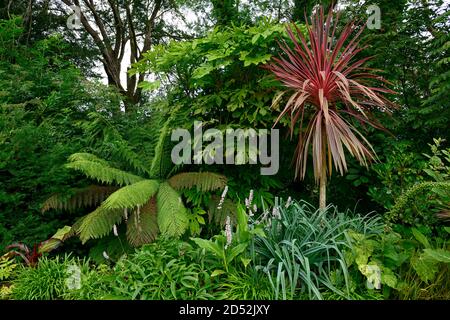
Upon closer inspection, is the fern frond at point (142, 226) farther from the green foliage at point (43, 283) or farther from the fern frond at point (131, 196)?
the green foliage at point (43, 283)

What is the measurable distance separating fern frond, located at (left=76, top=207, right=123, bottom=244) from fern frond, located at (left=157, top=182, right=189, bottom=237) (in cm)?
33

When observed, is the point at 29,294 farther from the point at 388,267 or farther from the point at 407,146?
the point at 407,146

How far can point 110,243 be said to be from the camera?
2377 millimetres

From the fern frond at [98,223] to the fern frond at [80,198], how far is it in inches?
9.7

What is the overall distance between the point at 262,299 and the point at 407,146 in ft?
6.19

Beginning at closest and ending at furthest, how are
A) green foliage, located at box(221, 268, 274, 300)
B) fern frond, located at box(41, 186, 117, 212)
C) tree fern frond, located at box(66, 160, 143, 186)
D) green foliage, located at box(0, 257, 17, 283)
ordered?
green foliage, located at box(221, 268, 274, 300) → green foliage, located at box(0, 257, 17, 283) → tree fern frond, located at box(66, 160, 143, 186) → fern frond, located at box(41, 186, 117, 212)

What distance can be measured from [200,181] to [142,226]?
A: 0.55 meters

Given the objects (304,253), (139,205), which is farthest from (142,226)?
(304,253)

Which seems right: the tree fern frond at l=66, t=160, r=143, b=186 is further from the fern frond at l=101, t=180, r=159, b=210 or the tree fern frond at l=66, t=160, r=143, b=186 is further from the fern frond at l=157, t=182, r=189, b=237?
the fern frond at l=157, t=182, r=189, b=237

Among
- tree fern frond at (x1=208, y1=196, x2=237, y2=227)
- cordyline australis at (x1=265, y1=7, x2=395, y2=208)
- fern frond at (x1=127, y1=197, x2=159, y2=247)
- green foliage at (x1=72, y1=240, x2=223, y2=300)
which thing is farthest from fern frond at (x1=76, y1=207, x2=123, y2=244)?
cordyline australis at (x1=265, y1=7, x2=395, y2=208)

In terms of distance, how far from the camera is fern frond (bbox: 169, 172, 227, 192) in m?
2.34

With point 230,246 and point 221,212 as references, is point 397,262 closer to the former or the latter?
point 230,246
